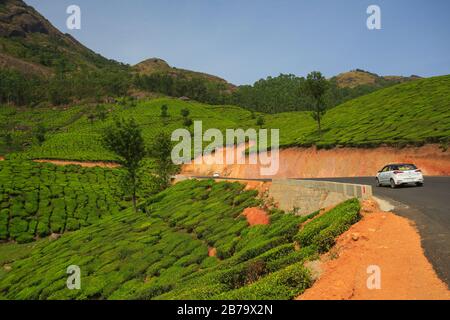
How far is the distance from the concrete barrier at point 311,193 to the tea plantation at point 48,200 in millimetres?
32897

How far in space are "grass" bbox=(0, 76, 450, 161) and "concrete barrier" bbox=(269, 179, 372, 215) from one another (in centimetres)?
2674

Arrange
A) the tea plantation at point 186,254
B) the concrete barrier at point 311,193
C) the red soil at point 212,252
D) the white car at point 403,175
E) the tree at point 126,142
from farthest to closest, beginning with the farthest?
the tree at point 126,142, the white car at point 403,175, the red soil at point 212,252, the concrete barrier at point 311,193, the tea plantation at point 186,254

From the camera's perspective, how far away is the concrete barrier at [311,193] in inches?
766

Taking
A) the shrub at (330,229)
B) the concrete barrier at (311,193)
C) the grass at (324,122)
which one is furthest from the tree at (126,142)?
the shrub at (330,229)

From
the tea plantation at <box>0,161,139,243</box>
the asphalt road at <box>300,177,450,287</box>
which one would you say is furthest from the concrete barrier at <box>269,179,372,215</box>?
the tea plantation at <box>0,161,139,243</box>

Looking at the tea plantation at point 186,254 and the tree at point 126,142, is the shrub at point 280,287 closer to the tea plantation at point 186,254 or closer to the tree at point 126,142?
the tea plantation at point 186,254

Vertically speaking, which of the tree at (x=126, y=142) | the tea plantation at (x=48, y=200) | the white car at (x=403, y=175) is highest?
the tree at (x=126, y=142)

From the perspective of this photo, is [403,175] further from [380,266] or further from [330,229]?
[380,266]

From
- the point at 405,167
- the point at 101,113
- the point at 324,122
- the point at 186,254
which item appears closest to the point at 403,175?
the point at 405,167

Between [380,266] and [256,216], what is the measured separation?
19.1m

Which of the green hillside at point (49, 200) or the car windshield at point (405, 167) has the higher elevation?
the car windshield at point (405, 167)

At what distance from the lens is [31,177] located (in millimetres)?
68250

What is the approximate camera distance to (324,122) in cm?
8569
